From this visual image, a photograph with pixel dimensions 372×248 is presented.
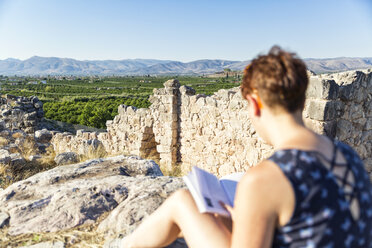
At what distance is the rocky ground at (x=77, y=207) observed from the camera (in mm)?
2332

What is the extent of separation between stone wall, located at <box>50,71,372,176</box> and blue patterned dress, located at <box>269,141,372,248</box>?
2762 mm

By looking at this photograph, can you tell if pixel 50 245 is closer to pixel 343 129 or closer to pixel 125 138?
pixel 343 129

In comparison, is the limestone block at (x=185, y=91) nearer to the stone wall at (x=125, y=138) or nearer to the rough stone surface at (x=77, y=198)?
the stone wall at (x=125, y=138)

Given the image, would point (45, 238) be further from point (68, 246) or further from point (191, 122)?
point (191, 122)

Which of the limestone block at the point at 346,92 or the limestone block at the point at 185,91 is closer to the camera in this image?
the limestone block at the point at 346,92

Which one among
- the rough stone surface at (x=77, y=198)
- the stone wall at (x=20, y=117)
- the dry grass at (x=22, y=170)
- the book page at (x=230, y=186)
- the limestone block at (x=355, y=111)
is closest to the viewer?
the book page at (x=230, y=186)

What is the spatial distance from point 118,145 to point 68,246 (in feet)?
20.8

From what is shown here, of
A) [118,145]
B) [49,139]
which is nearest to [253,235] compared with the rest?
[118,145]

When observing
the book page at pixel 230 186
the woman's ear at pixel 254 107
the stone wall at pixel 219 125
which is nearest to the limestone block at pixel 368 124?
the stone wall at pixel 219 125

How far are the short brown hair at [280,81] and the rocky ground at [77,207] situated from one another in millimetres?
1315

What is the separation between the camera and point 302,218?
1.12 m

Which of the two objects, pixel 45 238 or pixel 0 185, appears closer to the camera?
pixel 45 238

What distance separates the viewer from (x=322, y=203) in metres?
1.12

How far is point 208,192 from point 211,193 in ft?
0.12
